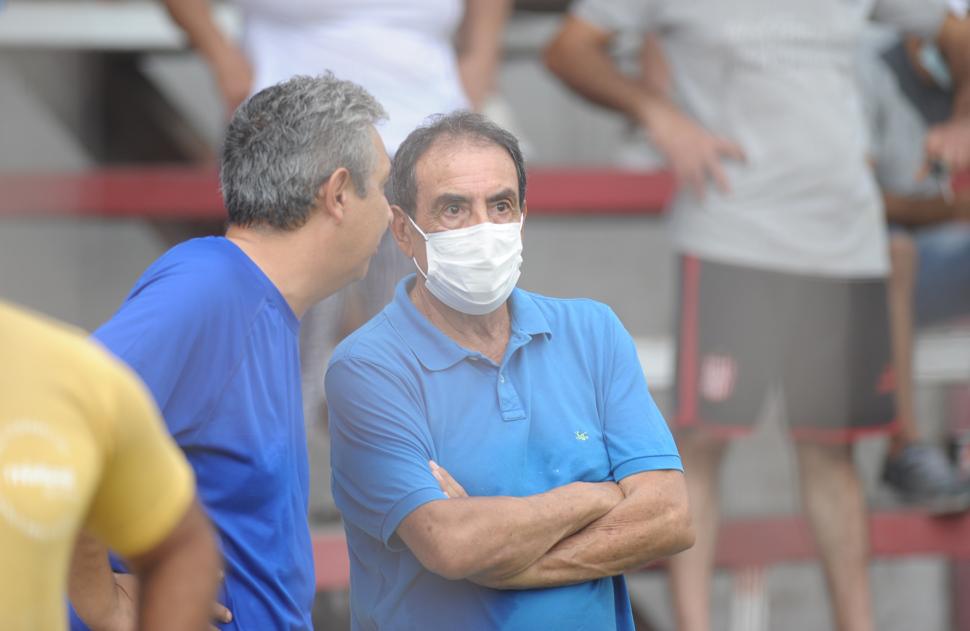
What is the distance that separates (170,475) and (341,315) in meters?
1.47

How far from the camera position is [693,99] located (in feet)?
11.0

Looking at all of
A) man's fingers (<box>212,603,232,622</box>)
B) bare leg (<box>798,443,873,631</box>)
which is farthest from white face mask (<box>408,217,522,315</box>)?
bare leg (<box>798,443,873,631</box>)

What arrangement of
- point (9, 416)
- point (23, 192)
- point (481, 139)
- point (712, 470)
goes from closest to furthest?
point (9, 416) < point (481, 139) < point (712, 470) < point (23, 192)

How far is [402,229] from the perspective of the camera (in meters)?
1.98

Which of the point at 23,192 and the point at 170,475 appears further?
the point at 23,192

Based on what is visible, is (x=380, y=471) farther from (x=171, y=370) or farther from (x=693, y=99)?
(x=693, y=99)

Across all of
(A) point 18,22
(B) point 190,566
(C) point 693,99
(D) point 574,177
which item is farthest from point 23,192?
(B) point 190,566

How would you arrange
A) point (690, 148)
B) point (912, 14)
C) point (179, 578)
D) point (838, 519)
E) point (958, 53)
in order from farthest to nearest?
point (958, 53) < point (912, 14) < point (838, 519) < point (690, 148) < point (179, 578)

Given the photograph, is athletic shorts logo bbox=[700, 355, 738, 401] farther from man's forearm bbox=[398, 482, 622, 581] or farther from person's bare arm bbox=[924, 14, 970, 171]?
man's forearm bbox=[398, 482, 622, 581]

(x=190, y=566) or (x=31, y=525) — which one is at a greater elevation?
(x=31, y=525)

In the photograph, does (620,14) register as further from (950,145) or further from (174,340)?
(174,340)

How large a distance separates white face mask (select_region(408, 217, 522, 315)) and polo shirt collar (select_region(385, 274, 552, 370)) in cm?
4

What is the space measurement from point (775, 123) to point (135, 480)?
2.31 meters

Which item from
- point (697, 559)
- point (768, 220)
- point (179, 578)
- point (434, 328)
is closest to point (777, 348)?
point (768, 220)
